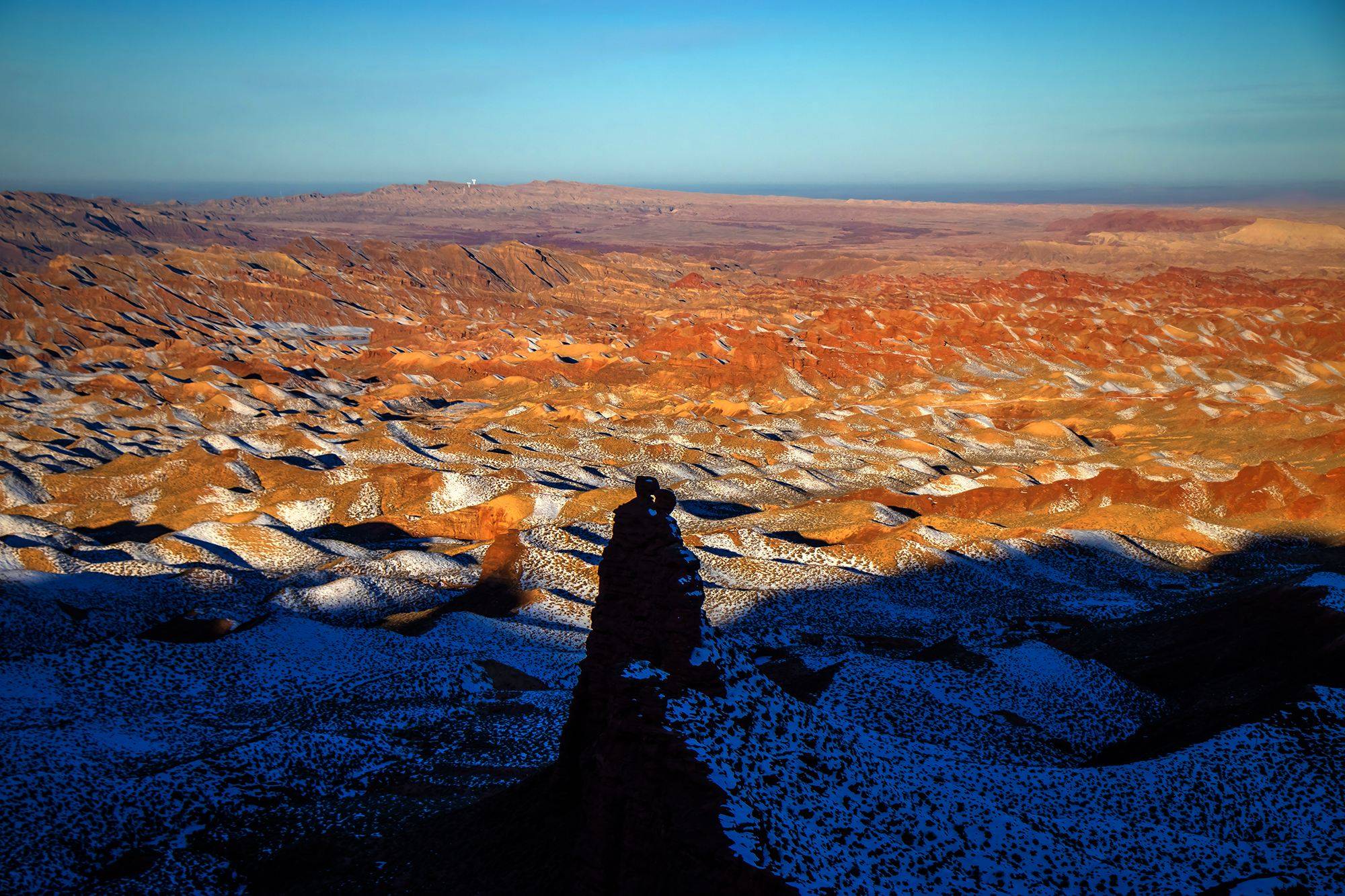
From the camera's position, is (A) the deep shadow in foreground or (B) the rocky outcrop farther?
(A) the deep shadow in foreground

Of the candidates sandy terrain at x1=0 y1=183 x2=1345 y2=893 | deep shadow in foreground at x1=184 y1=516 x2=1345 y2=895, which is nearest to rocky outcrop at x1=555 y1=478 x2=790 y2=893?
deep shadow in foreground at x1=184 y1=516 x2=1345 y2=895

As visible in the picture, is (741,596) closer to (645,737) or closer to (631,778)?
(645,737)

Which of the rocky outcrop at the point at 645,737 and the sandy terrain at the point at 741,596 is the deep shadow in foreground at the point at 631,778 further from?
the sandy terrain at the point at 741,596

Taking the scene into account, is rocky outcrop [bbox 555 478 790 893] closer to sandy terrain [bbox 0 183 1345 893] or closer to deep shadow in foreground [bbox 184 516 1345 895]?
deep shadow in foreground [bbox 184 516 1345 895]

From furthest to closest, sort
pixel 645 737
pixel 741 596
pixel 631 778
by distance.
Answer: pixel 741 596 → pixel 645 737 → pixel 631 778

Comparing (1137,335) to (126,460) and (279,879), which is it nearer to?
(126,460)

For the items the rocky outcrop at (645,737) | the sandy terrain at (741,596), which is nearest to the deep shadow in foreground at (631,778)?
the rocky outcrop at (645,737)

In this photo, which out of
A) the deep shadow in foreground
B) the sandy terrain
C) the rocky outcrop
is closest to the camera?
the rocky outcrop

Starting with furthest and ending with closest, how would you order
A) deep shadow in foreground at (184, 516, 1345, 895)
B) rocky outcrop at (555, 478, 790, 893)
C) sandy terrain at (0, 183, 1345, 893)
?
sandy terrain at (0, 183, 1345, 893)
deep shadow in foreground at (184, 516, 1345, 895)
rocky outcrop at (555, 478, 790, 893)

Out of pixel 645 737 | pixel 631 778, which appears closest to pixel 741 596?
pixel 645 737

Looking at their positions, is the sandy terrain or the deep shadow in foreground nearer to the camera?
the deep shadow in foreground

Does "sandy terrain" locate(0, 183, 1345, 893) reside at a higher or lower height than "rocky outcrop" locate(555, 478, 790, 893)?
lower
